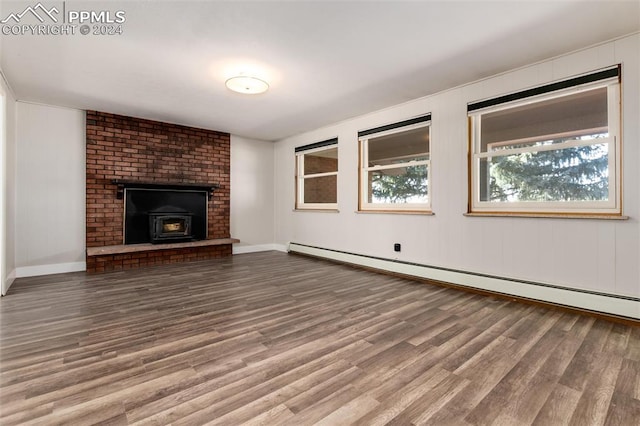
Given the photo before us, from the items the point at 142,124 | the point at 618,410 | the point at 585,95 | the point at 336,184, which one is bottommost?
the point at 618,410

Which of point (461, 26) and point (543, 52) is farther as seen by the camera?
point (543, 52)

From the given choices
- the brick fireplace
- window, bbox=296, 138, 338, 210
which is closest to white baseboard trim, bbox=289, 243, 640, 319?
window, bbox=296, 138, 338, 210

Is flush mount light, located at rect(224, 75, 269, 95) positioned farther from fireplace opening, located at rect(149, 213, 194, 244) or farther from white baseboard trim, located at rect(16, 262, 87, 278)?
white baseboard trim, located at rect(16, 262, 87, 278)

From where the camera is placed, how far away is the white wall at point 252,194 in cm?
631

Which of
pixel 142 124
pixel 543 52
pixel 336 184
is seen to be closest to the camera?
pixel 543 52

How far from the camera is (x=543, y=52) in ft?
9.34

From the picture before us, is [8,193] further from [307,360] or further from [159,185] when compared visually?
[307,360]

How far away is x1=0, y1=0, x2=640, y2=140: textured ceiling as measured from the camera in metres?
2.26

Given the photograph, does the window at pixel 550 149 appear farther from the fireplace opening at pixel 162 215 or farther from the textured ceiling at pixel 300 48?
the fireplace opening at pixel 162 215

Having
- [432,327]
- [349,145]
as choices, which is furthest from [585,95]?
[349,145]

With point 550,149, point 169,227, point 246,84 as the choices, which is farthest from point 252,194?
point 550,149

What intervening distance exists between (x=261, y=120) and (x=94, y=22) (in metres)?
2.84

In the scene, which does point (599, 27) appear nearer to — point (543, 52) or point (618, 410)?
point (543, 52)

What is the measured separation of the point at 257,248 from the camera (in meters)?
6.58
